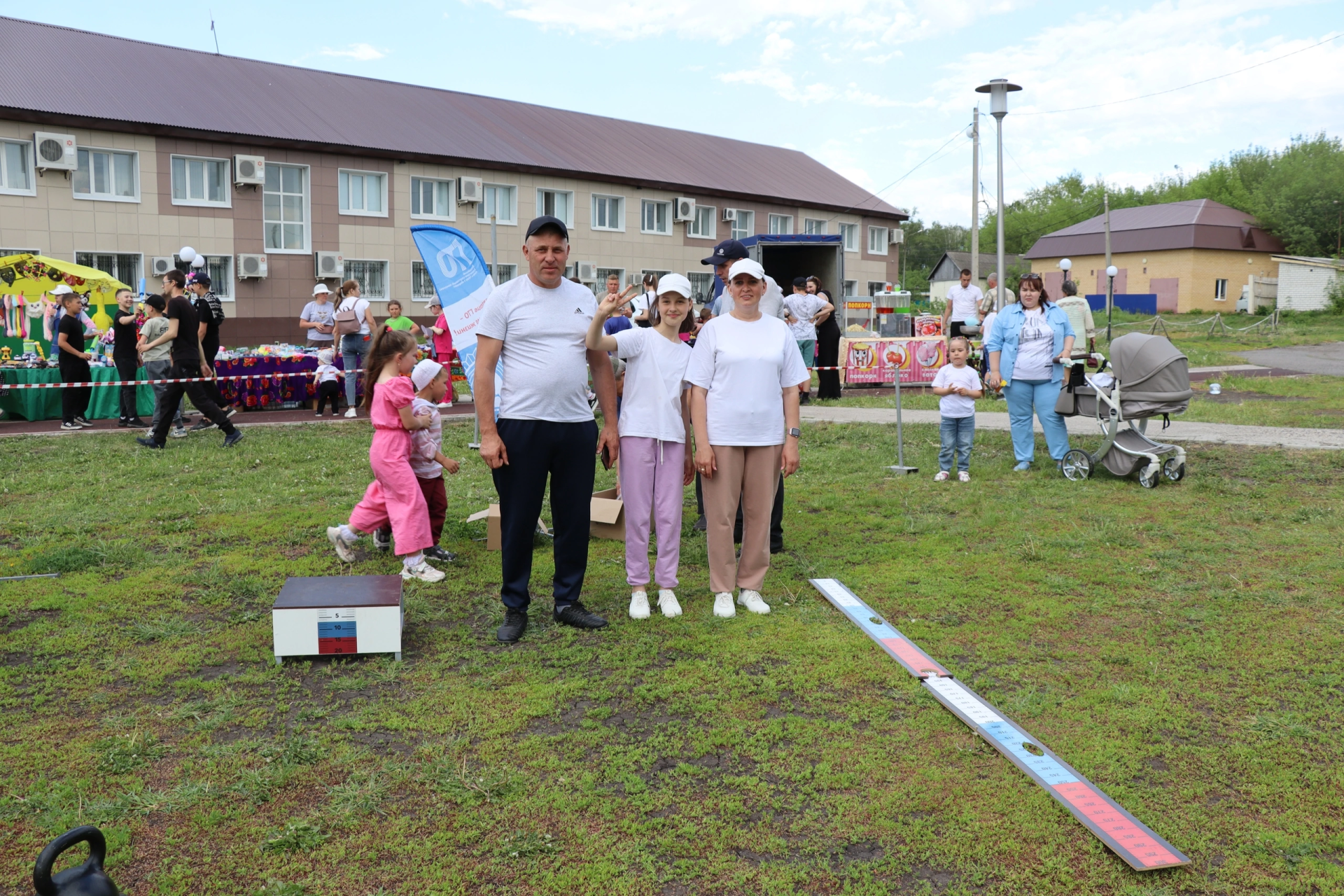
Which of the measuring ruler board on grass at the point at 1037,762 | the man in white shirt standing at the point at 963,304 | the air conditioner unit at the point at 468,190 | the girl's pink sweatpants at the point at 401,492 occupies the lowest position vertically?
the measuring ruler board on grass at the point at 1037,762

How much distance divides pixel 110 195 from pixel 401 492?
22143 mm

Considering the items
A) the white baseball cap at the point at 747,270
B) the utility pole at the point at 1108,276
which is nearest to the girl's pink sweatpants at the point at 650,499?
the white baseball cap at the point at 747,270

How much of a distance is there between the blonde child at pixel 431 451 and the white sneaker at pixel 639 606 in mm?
1534

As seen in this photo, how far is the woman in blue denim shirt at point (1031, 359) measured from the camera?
9.88 m

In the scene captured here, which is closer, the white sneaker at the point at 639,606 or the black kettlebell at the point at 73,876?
the black kettlebell at the point at 73,876

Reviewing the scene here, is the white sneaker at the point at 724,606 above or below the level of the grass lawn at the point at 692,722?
above

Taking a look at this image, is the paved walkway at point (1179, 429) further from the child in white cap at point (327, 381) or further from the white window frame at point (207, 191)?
the white window frame at point (207, 191)

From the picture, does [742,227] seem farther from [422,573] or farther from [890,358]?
[422,573]

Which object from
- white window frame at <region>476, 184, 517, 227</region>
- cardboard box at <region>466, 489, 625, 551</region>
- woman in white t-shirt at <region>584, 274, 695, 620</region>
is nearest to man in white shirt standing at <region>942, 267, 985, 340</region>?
cardboard box at <region>466, 489, 625, 551</region>

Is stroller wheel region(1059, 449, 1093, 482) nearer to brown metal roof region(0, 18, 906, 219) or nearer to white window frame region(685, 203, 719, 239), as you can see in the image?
brown metal roof region(0, 18, 906, 219)

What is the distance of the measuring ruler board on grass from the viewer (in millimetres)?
3170

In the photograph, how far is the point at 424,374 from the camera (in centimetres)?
675

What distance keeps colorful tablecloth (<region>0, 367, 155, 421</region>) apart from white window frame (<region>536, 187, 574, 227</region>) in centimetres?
1833

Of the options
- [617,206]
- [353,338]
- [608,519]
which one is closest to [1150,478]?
[608,519]
